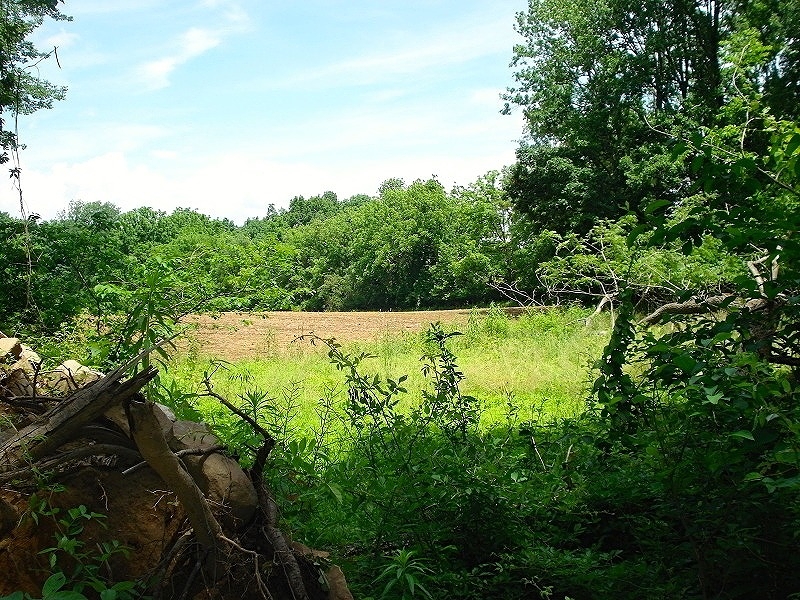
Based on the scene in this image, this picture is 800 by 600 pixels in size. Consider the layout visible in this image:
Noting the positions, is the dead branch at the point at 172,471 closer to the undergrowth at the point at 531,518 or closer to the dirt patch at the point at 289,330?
the undergrowth at the point at 531,518

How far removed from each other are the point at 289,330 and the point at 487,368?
10.9 m

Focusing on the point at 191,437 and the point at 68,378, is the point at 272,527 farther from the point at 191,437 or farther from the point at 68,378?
the point at 68,378

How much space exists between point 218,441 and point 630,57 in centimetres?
2671

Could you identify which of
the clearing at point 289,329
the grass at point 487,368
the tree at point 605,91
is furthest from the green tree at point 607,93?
the grass at point 487,368

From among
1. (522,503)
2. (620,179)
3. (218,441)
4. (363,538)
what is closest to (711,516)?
(522,503)

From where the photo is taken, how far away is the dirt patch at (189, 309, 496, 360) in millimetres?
16891

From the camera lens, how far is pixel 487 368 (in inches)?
504

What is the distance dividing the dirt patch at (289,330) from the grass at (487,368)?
1.10 metres

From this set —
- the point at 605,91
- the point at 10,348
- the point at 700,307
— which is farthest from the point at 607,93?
the point at 10,348

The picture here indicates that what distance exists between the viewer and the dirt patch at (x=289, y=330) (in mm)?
16891

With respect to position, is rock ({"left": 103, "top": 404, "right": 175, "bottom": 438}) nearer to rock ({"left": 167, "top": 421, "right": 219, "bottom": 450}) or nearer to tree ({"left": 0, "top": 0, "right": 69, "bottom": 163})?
rock ({"left": 167, "top": 421, "right": 219, "bottom": 450})

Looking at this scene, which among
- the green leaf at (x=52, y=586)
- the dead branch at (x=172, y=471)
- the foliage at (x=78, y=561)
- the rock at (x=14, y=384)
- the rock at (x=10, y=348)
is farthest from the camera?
the rock at (x=10, y=348)

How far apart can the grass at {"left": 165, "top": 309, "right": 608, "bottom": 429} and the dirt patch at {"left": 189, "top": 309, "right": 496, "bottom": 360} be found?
1.10 m

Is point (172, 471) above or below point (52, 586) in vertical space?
above
